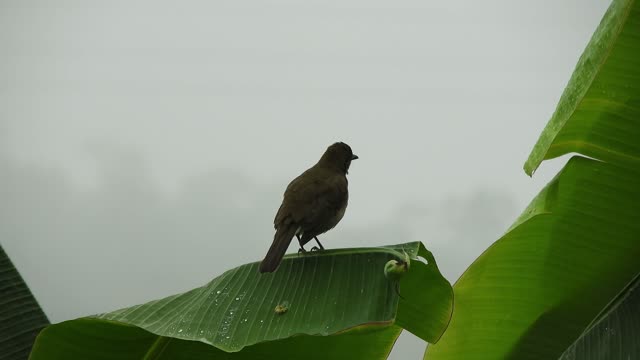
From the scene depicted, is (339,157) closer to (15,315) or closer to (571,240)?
(571,240)

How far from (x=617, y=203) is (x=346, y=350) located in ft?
3.97

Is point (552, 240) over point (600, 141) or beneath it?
beneath

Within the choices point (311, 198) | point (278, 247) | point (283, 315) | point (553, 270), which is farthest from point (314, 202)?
point (553, 270)

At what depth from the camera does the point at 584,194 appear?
311 cm

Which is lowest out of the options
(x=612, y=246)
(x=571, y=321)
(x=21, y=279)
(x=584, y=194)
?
(x=571, y=321)

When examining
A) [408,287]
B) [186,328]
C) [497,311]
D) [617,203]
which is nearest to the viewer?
[186,328]

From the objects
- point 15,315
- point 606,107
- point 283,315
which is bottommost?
point 283,315

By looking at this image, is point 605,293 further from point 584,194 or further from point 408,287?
point 408,287

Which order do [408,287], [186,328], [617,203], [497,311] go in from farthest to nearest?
[497,311]
[617,203]
[408,287]
[186,328]

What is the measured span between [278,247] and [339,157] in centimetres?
104

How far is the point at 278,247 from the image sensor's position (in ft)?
9.39

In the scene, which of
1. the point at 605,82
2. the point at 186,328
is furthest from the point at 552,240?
the point at 186,328

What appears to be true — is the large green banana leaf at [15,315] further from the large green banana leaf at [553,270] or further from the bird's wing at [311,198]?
the large green banana leaf at [553,270]

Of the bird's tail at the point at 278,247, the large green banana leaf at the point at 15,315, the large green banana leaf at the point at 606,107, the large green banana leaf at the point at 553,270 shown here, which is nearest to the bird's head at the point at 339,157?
the bird's tail at the point at 278,247
